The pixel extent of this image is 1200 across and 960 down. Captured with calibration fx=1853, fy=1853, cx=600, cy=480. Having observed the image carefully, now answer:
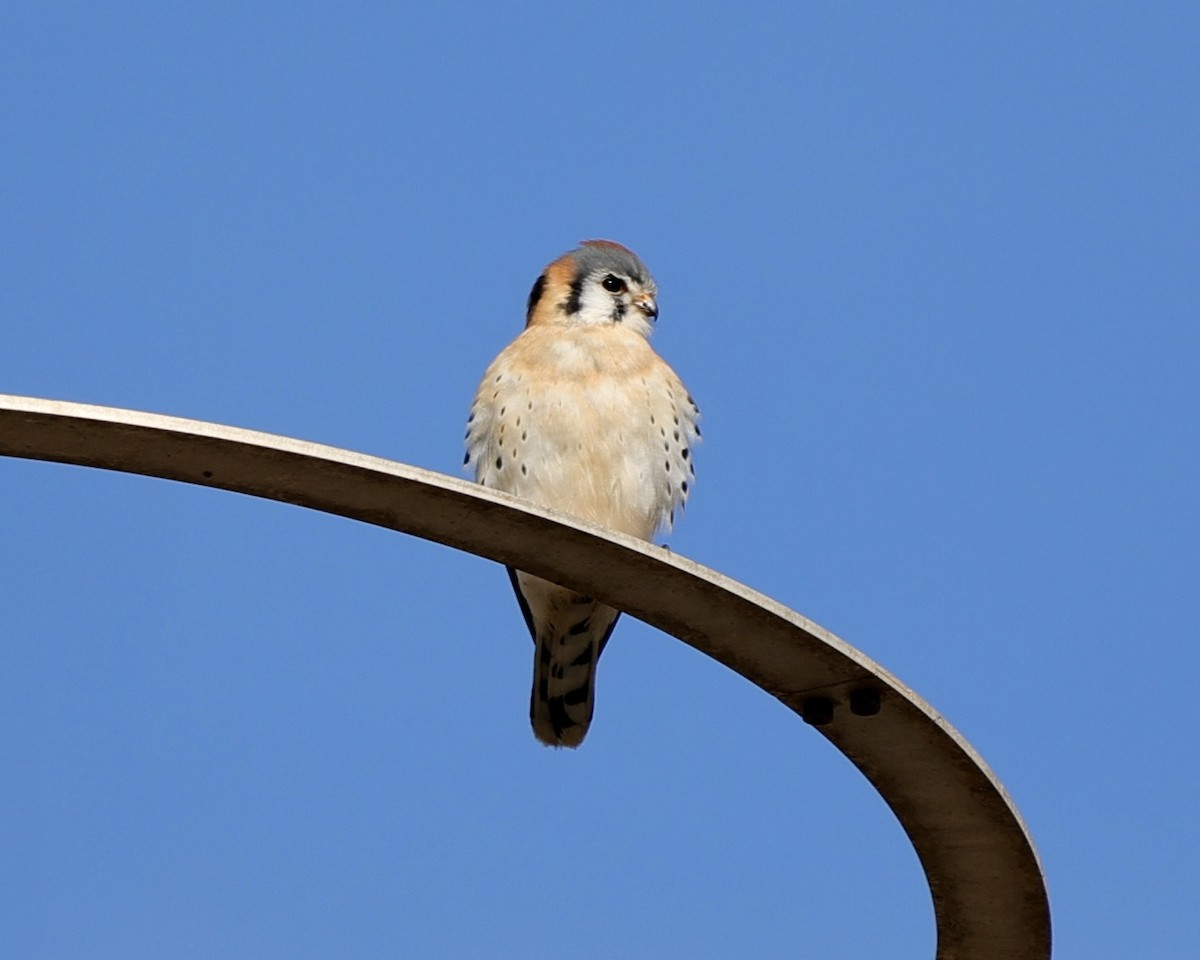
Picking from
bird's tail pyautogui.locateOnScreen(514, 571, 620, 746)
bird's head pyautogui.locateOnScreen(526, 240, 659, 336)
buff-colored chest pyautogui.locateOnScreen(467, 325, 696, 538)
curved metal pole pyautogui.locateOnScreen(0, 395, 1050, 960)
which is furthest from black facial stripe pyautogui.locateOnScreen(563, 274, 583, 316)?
curved metal pole pyautogui.locateOnScreen(0, 395, 1050, 960)

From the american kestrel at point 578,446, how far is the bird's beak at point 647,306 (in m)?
0.08

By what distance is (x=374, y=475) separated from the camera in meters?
3.29

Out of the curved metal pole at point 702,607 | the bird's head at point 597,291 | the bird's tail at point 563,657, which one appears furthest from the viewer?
the bird's head at point 597,291

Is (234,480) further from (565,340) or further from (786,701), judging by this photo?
(565,340)

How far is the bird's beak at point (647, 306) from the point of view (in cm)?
732

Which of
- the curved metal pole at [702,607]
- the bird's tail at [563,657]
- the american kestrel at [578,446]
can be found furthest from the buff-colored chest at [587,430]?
the curved metal pole at [702,607]

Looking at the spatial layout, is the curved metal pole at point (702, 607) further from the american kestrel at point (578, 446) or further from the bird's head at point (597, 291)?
the bird's head at point (597, 291)

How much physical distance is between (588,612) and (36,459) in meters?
3.82

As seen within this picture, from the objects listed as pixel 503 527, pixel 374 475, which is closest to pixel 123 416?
pixel 374 475

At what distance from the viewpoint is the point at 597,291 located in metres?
7.29

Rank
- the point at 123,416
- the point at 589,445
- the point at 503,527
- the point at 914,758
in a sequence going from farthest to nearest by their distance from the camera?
the point at 589,445, the point at 914,758, the point at 503,527, the point at 123,416

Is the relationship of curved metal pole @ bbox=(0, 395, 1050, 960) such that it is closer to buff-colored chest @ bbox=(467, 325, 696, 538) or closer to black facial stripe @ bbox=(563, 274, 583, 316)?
buff-colored chest @ bbox=(467, 325, 696, 538)

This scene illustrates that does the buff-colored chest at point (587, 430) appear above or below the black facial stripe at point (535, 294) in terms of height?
below

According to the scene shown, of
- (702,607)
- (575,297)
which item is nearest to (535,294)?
(575,297)
